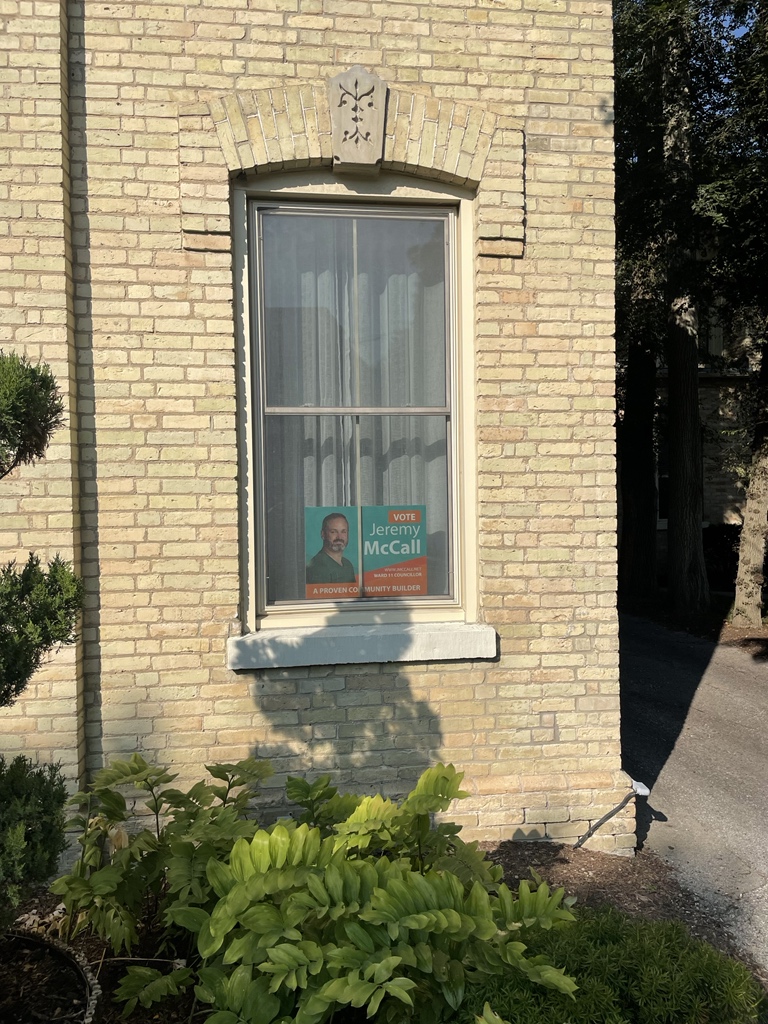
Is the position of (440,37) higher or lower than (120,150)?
higher

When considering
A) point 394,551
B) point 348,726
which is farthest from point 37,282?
point 348,726

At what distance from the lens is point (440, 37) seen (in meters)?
4.20

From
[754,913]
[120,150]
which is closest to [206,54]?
[120,150]

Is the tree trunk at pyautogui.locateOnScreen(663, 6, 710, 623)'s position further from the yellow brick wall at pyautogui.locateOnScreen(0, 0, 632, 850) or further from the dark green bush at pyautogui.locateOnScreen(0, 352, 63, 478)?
the dark green bush at pyautogui.locateOnScreen(0, 352, 63, 478)

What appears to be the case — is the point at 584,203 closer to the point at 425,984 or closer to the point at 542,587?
the point at 542,587

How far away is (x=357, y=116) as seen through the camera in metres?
4.07

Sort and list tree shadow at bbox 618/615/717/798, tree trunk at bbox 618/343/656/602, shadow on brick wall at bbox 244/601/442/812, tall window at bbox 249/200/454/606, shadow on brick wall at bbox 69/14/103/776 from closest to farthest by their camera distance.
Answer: shadow on brick wall at bbox 69/14/103/776
shadow on brick wall at bbox 244/601/442/812
tall window at bbox 249/200/454/606
tree shadow at bbox 618/615/717/798
tree trunk at bbox 618/343/656/602

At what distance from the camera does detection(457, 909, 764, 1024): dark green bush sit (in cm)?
222

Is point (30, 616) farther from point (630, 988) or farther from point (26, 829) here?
point (630, 988)

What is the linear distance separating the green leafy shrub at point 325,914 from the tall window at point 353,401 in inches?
60.9

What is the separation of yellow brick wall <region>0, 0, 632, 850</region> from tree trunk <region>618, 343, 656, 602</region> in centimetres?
1076

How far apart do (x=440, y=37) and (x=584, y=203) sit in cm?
117

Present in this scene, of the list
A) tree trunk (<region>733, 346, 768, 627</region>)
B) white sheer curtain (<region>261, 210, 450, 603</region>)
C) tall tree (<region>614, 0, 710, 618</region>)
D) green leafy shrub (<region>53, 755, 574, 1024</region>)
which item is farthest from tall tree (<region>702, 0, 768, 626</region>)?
green leafy shrub (<region>53, 755, 574, 1024</region>)

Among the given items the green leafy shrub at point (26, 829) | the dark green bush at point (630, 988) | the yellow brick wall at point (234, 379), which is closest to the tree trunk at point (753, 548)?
the yellow brick wall at point (234, 379)
